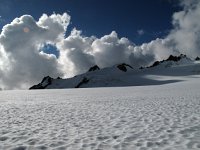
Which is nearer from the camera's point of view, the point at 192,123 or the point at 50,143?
the point at 50,143

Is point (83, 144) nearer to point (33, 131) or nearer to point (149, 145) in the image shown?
point (149, 145)

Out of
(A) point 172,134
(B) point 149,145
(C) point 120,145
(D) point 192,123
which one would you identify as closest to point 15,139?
(C) point 120,145

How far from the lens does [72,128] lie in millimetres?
13078

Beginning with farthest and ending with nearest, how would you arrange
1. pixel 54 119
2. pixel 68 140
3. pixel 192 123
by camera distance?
1. pixel 54 119
2. pixel 192 123
3. pixel 68 140

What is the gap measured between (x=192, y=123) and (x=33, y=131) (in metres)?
7.64

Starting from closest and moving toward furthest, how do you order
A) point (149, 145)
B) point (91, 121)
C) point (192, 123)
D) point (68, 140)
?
point (149, 145) < point (68, 140) < point (192, 123) < point (91, 121)

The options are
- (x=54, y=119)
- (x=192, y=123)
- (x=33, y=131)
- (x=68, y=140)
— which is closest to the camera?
(x=68, y=140)

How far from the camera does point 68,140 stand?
1067cm

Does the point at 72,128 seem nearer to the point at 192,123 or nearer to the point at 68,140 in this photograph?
the point at 68,140

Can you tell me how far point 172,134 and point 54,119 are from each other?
24.3ft

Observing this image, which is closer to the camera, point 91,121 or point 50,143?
point 50,143

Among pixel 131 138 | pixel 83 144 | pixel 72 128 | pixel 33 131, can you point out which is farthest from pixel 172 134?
pixel 33 131

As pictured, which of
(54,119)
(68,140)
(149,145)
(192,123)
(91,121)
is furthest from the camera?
(54,119)

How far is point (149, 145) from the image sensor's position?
382 inches
